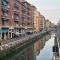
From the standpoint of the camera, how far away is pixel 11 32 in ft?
208

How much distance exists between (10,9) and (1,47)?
2913cm

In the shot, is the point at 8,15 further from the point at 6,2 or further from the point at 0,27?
the point at 0,27

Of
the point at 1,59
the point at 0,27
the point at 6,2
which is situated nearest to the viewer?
the point at 1,59

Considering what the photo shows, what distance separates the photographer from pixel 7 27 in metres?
59.7

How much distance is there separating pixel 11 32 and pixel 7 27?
12.8ft

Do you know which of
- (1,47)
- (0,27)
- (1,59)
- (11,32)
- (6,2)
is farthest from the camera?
(11,32)

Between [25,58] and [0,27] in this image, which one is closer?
[25,58]

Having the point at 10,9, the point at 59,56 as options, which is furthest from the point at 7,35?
the point at 59,56

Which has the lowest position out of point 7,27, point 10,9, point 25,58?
point 25,58

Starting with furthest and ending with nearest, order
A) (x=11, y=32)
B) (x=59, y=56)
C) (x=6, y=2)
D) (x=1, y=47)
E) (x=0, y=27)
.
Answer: (x=11, y=32)
(x=6, y=2)
(x=0, y=27)
(x=1, y=47)
(x=59, y=56)

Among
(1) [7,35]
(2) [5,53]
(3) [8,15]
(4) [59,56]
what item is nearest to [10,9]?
(3) [8,15]

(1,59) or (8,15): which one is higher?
(8,15)

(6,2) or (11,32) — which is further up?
(6,2)

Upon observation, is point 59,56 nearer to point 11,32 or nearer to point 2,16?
point 2,16
